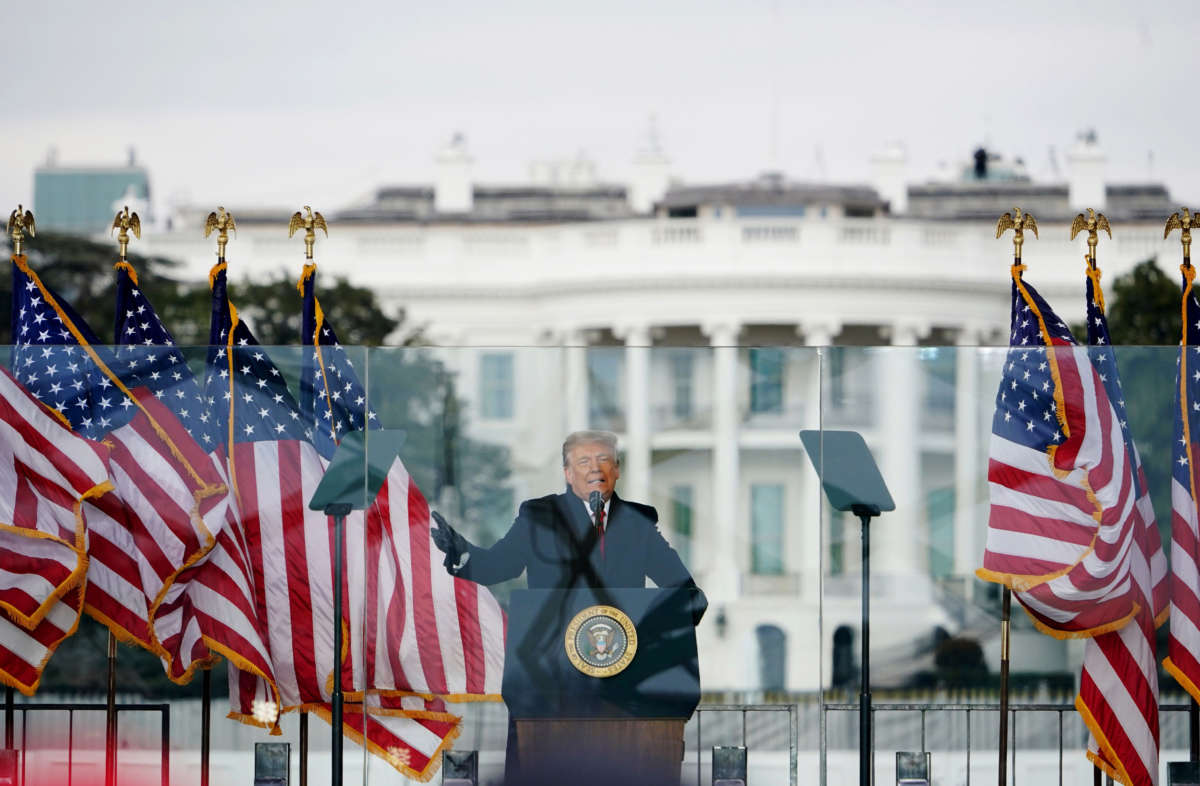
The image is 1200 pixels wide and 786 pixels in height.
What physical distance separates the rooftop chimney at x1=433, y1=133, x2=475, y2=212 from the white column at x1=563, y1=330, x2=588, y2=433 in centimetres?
5252

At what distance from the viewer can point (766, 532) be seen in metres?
8.26

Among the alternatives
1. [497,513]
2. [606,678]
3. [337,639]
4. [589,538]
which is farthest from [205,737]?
[589,538]

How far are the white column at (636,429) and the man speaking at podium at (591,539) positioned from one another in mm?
54

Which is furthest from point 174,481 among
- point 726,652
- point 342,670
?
point 726,652

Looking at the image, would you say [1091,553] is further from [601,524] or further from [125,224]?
[125,224]

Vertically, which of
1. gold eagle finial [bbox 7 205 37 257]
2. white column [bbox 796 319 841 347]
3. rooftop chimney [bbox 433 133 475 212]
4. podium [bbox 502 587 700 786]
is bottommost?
podium [bbox 502 587 700 786]

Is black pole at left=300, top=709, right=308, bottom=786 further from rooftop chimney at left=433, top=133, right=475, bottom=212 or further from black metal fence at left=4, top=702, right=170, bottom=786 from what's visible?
rooftop chimney at left=433, top=133, right=475, bottom=212

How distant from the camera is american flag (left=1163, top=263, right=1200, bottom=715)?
831 centimetres

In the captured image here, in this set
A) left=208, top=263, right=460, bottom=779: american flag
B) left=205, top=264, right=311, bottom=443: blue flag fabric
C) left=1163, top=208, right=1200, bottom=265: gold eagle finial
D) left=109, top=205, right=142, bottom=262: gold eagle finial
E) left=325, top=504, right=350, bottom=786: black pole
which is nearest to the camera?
left=325, top=504, right=350, bottom=786: black pole

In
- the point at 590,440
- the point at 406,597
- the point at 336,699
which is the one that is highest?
the point at 590,440

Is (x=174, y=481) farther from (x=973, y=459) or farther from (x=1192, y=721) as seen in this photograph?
(x=1192, y=721)

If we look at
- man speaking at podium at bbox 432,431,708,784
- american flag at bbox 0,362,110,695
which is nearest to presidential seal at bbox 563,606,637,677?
man speaking at podium at bbox 432,431,708,784

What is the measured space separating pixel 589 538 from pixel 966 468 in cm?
161

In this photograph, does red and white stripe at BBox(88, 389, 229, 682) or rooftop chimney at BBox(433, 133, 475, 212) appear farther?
rooftop chimney at BBox(433, 133, 475, 212)
